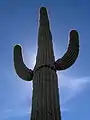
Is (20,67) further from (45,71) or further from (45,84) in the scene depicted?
(45,84)

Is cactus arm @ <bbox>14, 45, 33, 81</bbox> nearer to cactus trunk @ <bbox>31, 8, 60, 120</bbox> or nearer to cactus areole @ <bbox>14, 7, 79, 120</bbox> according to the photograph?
cactus areole @ <bbox>14, 7, 79, 120</bbox>

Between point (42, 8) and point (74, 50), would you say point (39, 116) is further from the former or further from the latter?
point (42, 8)

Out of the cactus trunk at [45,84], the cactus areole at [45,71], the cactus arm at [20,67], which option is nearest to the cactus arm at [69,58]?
the cactus areole at [45,71]

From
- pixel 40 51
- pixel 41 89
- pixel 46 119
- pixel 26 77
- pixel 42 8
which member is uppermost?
pixel 42 8

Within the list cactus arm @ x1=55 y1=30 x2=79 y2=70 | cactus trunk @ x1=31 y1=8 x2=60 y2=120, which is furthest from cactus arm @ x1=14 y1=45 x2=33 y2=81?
cactus arm @ x1=55 y1=30 x2=79 y2=70

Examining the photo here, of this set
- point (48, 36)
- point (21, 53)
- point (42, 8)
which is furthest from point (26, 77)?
point (42, 8)

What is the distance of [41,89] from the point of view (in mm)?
7898

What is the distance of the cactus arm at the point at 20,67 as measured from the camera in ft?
29.1

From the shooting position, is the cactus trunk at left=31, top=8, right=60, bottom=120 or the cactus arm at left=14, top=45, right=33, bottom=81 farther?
the cactus arm at left=14, top=45, right=33, bottom=81

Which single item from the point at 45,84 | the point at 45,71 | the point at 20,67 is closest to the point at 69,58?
the point at 45,71

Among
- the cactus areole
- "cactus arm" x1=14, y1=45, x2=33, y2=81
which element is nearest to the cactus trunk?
the cactus areole

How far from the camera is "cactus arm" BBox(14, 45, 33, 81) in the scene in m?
8.86

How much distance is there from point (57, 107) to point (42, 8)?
3.97m

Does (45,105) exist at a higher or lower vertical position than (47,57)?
lower
